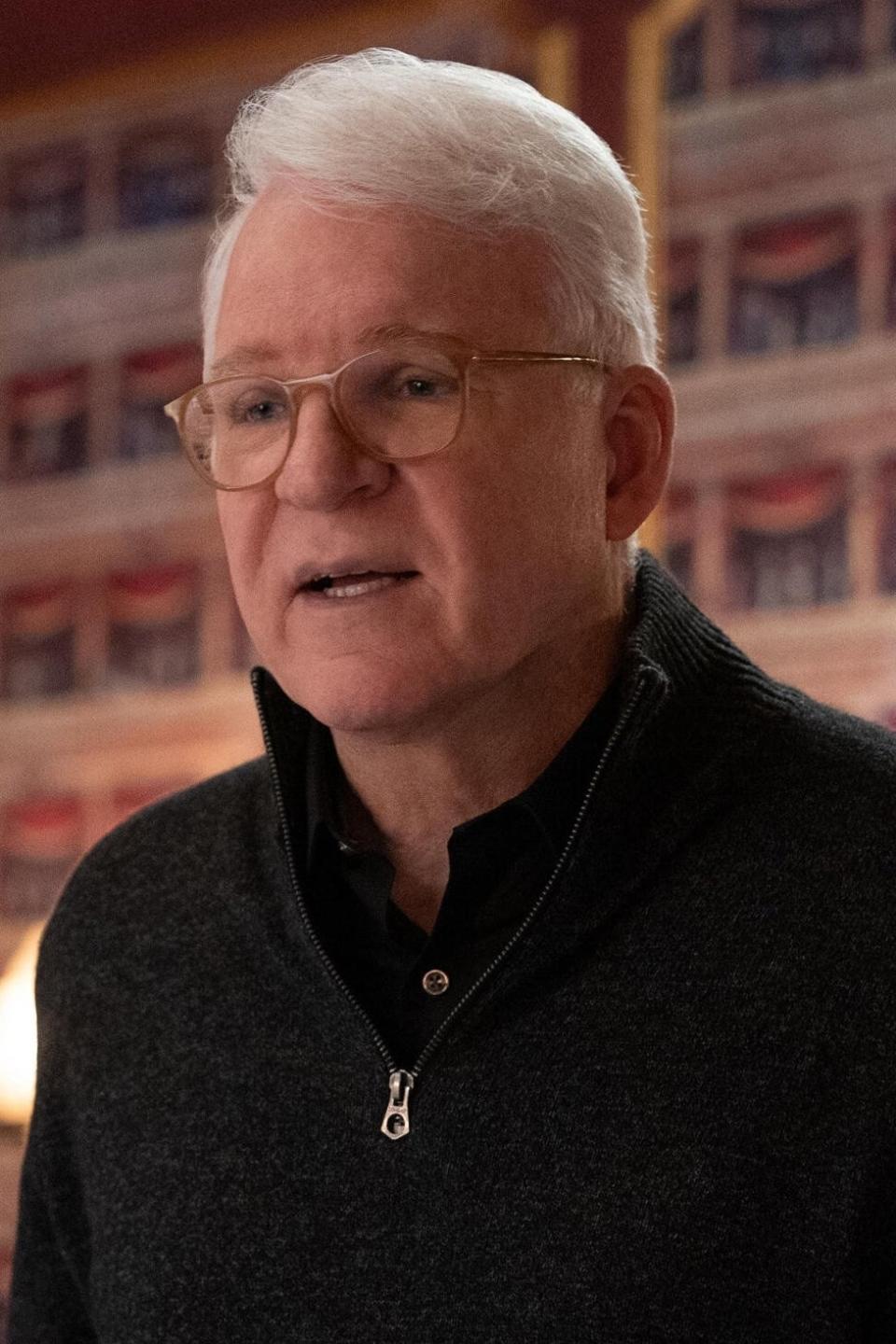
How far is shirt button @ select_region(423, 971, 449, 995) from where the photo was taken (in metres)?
1.34

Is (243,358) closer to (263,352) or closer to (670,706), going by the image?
(263,352)

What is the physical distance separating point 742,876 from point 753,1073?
0.15 m

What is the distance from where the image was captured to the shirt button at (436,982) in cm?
134

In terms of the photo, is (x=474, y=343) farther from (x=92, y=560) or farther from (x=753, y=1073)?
(x=92, y=560)

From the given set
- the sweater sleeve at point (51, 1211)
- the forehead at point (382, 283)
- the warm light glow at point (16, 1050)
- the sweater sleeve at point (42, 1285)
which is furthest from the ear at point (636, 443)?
the warm light glow at point (16, 1050)

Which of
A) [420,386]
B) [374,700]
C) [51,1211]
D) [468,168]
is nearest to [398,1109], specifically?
[374,700]

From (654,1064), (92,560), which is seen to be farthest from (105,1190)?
(92,560)

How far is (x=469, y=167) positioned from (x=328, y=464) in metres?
0.26

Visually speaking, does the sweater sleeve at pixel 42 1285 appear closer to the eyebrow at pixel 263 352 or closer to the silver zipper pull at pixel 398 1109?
the silver zipper pull at pixel 398 1109

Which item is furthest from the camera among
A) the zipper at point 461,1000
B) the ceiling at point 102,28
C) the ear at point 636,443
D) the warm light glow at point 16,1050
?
the ceiling at point 102,28

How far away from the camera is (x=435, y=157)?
1.29 meters

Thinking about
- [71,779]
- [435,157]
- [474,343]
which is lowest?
[71,779]

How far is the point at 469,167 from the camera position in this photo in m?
1.29

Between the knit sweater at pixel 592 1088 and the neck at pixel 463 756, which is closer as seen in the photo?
the knit sweater at pixel 592 1088
